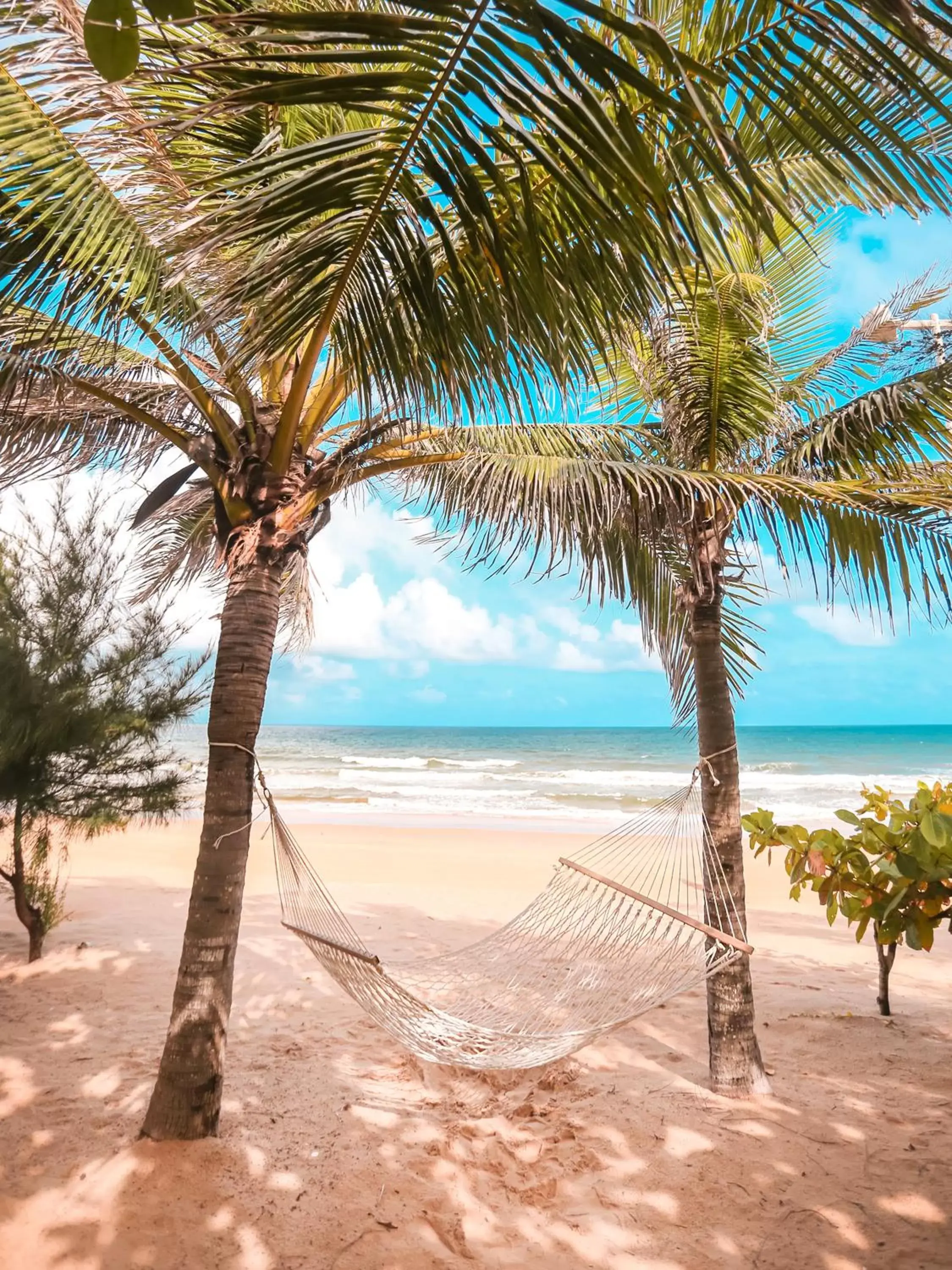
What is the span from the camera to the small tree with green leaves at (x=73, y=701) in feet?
9.48

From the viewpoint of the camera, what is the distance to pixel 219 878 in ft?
6.15

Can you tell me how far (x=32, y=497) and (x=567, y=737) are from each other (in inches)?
1023

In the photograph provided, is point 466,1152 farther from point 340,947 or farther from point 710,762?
point 710,762

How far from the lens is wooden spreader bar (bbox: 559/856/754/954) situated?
6.14 feet

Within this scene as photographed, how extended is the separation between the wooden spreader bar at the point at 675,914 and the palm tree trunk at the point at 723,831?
0.71 ft

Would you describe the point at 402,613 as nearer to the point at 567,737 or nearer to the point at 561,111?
the point at 567,737

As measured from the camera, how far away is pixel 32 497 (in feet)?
10.3

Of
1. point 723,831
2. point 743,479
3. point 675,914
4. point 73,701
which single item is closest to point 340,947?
point 675,914

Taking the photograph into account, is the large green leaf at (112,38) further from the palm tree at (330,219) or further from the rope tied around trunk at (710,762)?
the rope tied around trunk at (710,762)

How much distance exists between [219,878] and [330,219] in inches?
57.6

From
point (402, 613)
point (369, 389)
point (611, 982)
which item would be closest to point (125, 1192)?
point (611, 982)

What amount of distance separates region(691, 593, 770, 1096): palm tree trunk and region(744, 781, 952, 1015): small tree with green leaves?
9.9 inches

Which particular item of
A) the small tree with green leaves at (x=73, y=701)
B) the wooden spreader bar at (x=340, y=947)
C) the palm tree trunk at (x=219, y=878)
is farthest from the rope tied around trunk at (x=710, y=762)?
the small tree with green leaves at (x=73, y=701)

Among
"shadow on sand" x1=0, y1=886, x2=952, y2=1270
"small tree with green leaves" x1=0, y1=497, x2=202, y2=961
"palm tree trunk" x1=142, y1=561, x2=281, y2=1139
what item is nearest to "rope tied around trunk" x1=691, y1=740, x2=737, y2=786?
"shadow on sand" x1=0, y1=886, x2=952, y2=1270
